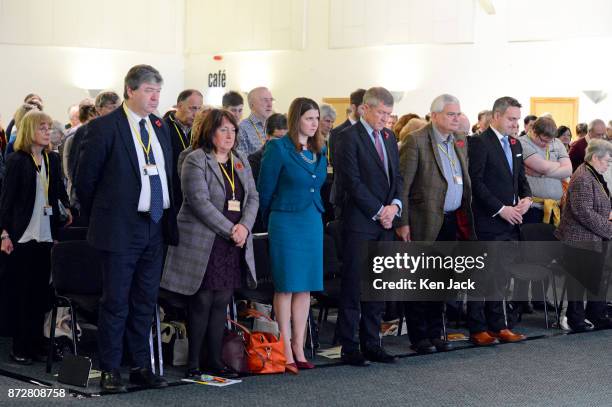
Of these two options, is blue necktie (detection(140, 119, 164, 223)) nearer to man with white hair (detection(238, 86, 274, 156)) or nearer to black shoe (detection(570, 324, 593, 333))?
man with white hair (detection(238, 86, 274, 156))

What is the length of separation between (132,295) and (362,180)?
159 centimetres

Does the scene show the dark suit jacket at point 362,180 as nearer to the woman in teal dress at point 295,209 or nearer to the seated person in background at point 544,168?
the woman in teal dress at point 295,209

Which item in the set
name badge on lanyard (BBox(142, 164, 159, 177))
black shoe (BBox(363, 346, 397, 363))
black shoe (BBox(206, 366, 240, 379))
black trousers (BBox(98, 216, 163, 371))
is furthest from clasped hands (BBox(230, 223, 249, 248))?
black shoe (BBox(363, 346, 397, 363))

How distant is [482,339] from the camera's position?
649 cm

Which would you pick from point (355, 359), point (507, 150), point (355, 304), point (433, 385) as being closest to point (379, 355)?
point (355, 359)

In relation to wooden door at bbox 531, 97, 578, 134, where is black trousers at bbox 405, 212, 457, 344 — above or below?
below

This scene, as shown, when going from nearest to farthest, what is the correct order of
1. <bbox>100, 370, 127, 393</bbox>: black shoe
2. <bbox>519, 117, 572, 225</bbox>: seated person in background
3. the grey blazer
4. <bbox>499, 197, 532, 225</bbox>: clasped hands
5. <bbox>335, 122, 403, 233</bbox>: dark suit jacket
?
1. <bbox>100, 370, 127, 393</bbox>: black shoe
2. the grey blazer
3. <bbox>335, 122, 403, 233</bbox>: dark suit jacket
4. <bbox>499, 197, 532, 225</bbox>: clasped hands
5. <bbox>519, 117, 572, 225</bbox>: seated person in background

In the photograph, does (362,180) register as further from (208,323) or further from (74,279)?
(74,279)

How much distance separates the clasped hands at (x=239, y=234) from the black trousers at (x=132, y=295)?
1.37 ft

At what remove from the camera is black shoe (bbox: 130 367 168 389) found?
4961mm

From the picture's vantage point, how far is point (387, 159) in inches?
227

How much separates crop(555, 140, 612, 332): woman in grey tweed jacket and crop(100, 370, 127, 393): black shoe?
3766 millimetres

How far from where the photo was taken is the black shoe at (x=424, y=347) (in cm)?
614

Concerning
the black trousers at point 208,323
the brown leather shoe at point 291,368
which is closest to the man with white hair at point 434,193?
the brown leather shoe at point 291,368
